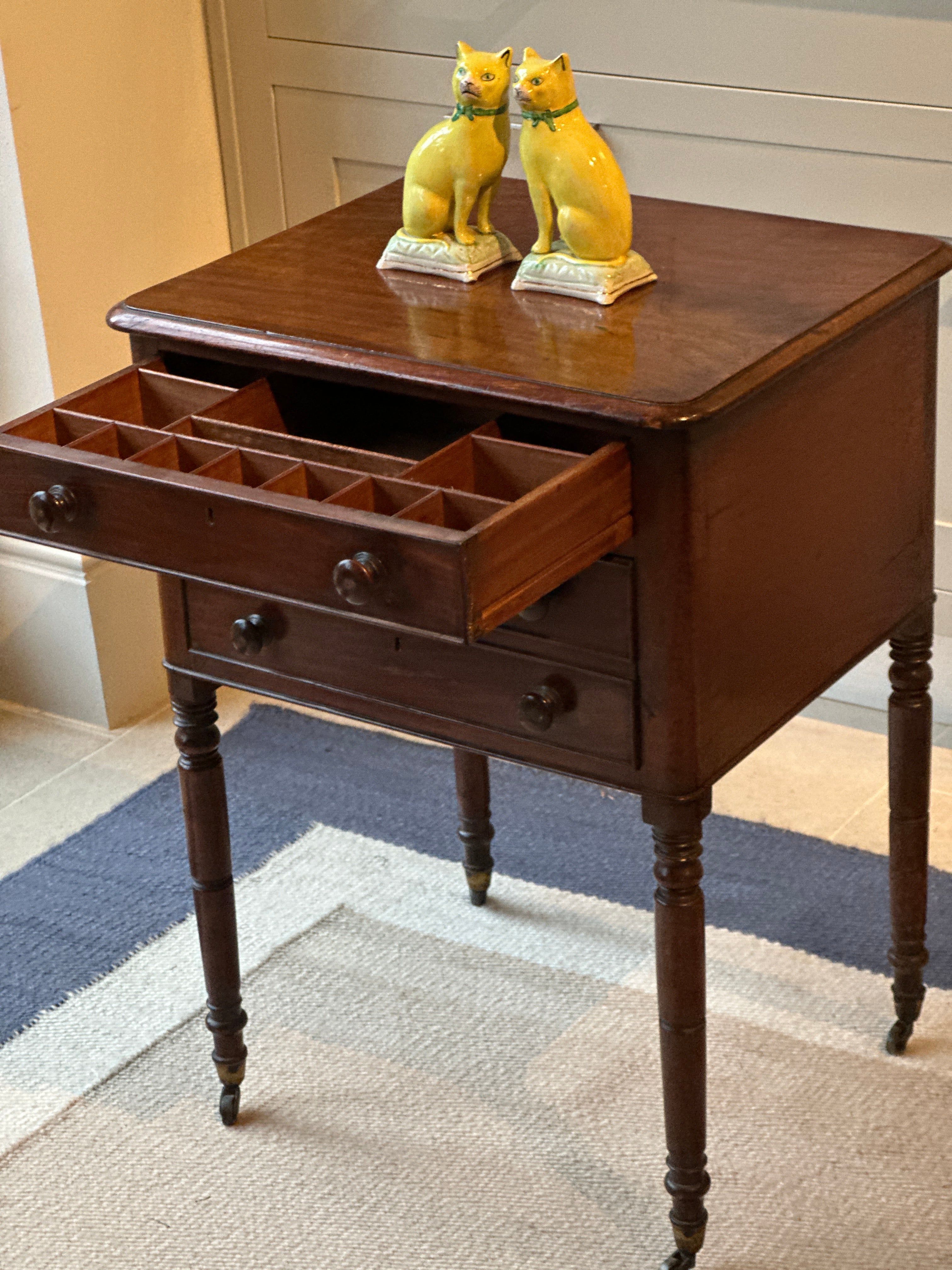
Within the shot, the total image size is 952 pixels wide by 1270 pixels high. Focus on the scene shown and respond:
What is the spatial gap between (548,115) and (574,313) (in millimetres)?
171

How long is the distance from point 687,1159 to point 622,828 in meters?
0.83

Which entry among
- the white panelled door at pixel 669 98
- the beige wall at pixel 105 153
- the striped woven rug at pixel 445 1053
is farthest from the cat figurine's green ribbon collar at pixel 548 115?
the beige wall at pixel 105 153

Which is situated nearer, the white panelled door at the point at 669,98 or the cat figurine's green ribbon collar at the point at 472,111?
the cat figurine's green ribbon collar at the point at 472,111

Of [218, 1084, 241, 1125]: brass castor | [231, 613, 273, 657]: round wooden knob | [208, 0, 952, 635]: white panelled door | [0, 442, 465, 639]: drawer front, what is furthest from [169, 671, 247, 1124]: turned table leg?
[208, 0, 952, 635]: white panelled door

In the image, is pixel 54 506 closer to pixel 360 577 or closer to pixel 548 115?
pixel 360 577

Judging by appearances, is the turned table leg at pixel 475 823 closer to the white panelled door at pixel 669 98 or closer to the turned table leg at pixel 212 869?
the turned table leg at pixel 212 869

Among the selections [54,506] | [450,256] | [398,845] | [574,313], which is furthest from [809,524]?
[398,845]

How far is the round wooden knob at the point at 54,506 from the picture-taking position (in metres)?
1.47

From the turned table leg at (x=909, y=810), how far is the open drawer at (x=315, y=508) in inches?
20.2

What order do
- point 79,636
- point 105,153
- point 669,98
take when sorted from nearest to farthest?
point 669,98 < point 105,153 < point 79,636

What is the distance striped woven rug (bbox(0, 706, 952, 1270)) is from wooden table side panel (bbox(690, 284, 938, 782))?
1.74 feet

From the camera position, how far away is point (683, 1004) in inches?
63.4

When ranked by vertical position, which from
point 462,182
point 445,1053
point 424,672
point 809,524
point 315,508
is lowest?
point 445,1053

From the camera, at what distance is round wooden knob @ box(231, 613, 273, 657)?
1.65 meters
